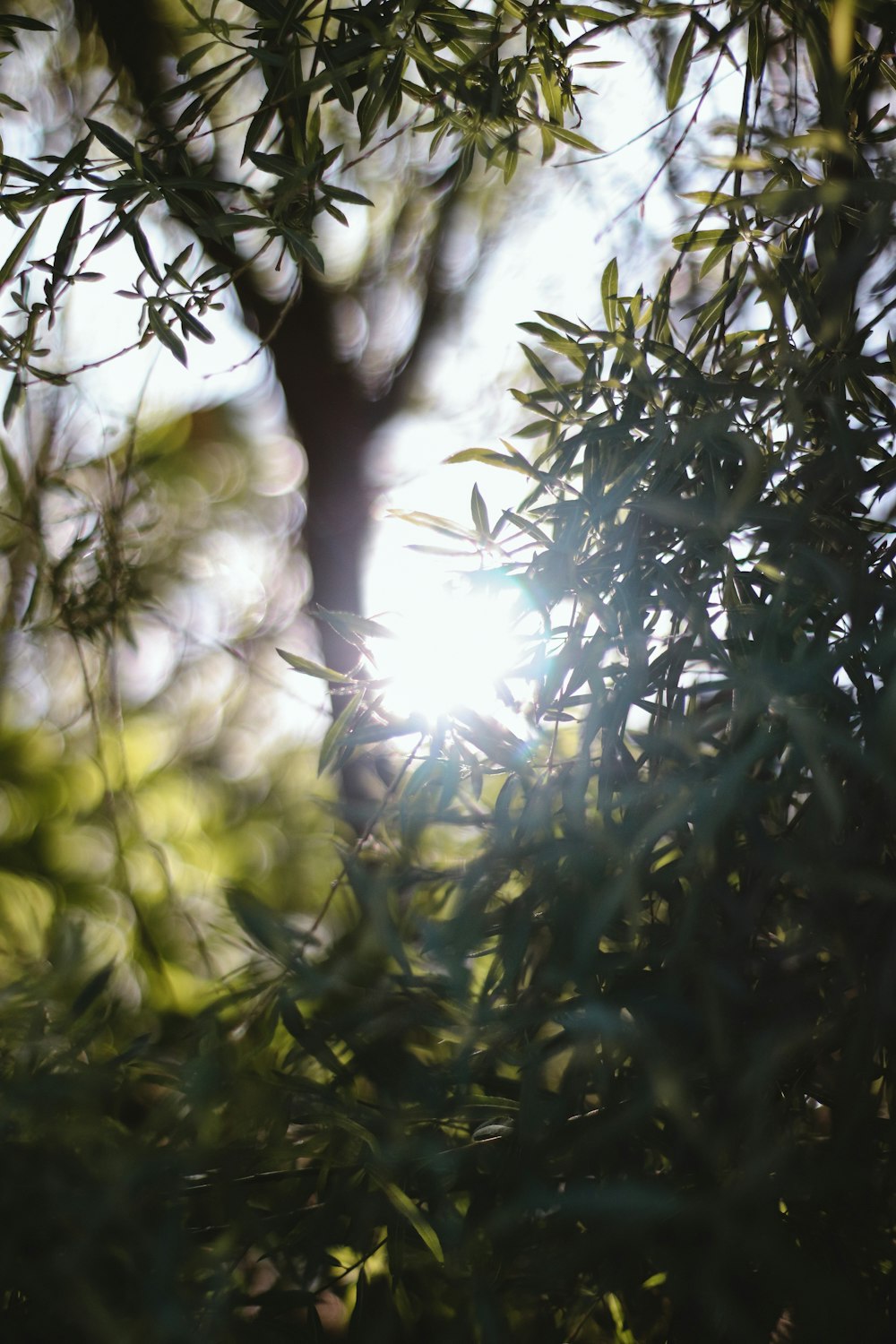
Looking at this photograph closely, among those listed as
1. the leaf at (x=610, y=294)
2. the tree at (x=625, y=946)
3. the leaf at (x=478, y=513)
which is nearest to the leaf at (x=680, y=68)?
the tree at (x=625, y=946)

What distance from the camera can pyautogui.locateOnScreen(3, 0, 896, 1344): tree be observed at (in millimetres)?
471

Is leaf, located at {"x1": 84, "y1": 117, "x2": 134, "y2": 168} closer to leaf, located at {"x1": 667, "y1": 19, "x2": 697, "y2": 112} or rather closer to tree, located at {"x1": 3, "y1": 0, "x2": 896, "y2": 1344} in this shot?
tree, located at {"x1": 3, "y1": 0, "x2": 896, "y2": 1344}

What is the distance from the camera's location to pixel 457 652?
1.95 feet

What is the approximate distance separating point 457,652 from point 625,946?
0.72 feet

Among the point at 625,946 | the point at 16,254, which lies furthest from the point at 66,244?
the point at 625,946

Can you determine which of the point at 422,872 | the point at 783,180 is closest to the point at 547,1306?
the point at 422,872

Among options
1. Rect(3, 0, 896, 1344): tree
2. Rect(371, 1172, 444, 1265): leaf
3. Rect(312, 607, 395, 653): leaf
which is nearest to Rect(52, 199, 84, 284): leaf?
Rect(3, 0, 896, 1344): tree

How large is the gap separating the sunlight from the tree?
2cm

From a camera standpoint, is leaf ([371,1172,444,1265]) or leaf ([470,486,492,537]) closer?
leaf ([371,1172,444,1265])

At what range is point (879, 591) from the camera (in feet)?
1.59

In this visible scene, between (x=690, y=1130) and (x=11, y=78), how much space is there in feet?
4.95

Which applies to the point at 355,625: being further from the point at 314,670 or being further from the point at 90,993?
the point at 90,993

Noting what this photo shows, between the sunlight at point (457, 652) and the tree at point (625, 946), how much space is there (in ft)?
0.08

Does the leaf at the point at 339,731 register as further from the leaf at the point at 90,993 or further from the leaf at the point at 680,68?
the leaf at the point at 680,68
